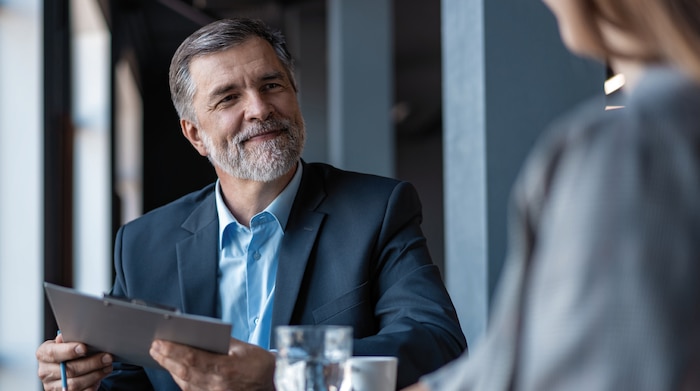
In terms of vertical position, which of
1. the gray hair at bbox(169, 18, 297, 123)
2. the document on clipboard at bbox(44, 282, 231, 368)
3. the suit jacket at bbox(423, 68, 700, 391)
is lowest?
the document on clipboard at bbox(44, 282, 231, 368)

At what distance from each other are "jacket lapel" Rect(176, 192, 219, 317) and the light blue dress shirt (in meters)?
0.02

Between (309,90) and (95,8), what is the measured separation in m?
2.98

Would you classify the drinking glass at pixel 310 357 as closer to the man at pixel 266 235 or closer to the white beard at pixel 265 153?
the man at pixel 266 235

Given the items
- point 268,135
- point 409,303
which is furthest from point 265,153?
point 409,303

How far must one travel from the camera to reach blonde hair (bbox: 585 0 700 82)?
2.21 ft

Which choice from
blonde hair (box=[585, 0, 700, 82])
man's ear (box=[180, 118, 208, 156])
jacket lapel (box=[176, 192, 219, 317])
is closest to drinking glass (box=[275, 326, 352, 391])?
blonde hair (box=[585, 0, 700, 82])

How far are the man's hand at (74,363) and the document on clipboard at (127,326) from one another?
2cm

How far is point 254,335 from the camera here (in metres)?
1.96

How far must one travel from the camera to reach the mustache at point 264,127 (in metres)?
2.11

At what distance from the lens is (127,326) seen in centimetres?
141

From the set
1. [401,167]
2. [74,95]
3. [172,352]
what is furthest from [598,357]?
[401,167]

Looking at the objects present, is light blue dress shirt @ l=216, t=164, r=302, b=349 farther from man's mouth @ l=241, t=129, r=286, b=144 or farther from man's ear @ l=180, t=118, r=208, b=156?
man's ear @ l=180, t=118, r=208, b=156

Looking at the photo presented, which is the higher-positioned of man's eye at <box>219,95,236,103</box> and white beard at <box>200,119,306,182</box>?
man's eye at <box>219,95,236,103</box>

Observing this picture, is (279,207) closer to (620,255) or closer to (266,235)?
(266,235)
